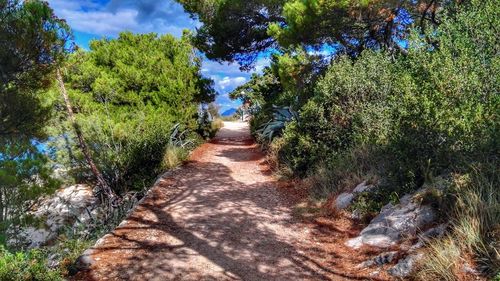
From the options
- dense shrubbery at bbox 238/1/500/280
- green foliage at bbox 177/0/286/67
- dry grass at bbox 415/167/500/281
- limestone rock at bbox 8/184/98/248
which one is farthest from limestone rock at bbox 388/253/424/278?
green foliage at bbox 177/0/286/67

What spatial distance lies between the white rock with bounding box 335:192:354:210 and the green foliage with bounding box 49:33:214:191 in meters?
4.93

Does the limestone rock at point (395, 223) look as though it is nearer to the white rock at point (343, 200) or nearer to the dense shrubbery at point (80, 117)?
the white rock at point (343, 200)

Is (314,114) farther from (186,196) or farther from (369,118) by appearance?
(186,196)

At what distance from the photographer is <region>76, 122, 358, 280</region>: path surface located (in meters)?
4.63

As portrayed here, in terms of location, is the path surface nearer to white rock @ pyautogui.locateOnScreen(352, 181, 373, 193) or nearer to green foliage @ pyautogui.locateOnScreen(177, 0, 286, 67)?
white rock @ pyautogui.locateOnScreen(352, 181, 373, 193)

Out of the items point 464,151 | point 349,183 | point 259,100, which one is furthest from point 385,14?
point 259,100

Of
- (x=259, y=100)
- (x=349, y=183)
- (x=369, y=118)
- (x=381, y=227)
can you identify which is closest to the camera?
(x=381, y=227)

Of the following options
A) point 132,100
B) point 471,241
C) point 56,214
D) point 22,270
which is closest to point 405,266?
point 471,241

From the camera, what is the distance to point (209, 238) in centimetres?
567

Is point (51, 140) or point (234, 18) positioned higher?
point (234, 18)

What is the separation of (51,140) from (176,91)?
4.88 meters

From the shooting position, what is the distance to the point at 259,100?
20.8 meters

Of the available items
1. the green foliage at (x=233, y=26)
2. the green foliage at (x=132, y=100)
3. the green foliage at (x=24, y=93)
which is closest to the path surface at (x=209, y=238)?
the green foliage at (x=132, y=100)

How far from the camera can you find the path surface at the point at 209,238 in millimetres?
4629
